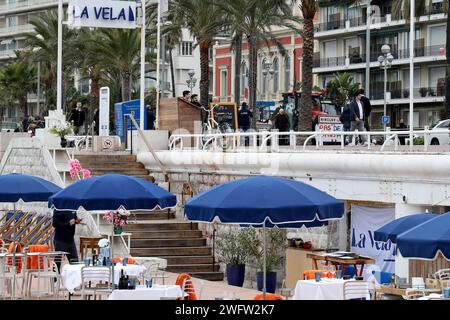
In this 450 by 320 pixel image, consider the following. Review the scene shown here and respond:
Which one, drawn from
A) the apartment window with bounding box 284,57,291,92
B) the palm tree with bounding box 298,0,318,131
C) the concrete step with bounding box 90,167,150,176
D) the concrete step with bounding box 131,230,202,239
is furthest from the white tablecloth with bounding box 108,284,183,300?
the apartment window with bounding box 284,57,291,92

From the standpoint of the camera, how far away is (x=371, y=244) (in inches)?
1071

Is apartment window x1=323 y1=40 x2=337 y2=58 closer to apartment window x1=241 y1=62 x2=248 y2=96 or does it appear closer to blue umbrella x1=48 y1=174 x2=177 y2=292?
apartment window x1=241 y1=62 x2=248 y2=96

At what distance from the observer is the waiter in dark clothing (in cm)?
2462

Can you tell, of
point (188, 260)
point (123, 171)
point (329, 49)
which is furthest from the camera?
point (329, 49)

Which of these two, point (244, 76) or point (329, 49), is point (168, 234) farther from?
point (329, 49)

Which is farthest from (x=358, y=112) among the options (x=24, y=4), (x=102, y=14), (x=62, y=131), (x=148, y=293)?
(x=24, y=4)

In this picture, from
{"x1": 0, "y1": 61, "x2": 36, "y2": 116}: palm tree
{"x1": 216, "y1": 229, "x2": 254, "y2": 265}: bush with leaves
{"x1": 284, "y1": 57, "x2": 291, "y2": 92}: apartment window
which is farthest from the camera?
{"x1": 0, "y1": 61, "x2": 36, "y2": 116}: palm tree

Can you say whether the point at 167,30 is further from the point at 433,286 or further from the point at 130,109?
the point at 433,286

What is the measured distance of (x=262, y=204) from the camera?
55.6 feet

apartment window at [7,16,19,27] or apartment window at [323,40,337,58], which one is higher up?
apartment window at [7,16,19,27]

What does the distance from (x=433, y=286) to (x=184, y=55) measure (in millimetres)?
86901

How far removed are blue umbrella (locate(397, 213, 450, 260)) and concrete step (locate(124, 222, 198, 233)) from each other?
17.3 metres

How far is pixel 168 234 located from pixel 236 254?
303 centimetres
